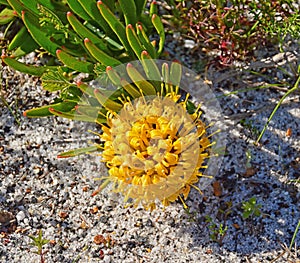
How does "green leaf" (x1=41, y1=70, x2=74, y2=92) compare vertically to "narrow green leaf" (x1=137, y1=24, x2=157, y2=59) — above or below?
below

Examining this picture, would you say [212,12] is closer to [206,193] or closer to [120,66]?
[120,66]

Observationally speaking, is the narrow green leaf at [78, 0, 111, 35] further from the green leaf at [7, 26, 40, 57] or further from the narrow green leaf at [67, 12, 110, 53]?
the green leaf at [7, 26, 40, 57]

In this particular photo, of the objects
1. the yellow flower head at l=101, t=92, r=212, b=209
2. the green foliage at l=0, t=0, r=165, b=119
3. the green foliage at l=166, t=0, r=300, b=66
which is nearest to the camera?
the yellow flower head at l=101, t=92, r=212, b=209

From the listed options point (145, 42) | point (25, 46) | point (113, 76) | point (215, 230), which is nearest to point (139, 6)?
point (145, 42)

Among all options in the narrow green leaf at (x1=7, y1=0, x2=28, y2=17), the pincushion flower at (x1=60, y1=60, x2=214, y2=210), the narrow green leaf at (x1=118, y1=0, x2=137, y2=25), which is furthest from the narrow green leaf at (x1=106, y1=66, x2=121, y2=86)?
the narrow green leaf at (x1=7, y1=0, x2=28, y2=17)

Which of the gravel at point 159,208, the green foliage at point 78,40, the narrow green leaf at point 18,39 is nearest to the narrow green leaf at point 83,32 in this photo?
the green foliage at point 78,40

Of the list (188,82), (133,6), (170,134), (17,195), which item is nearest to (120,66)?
(133,6)

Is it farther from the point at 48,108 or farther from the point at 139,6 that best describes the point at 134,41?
the point at 48,108
